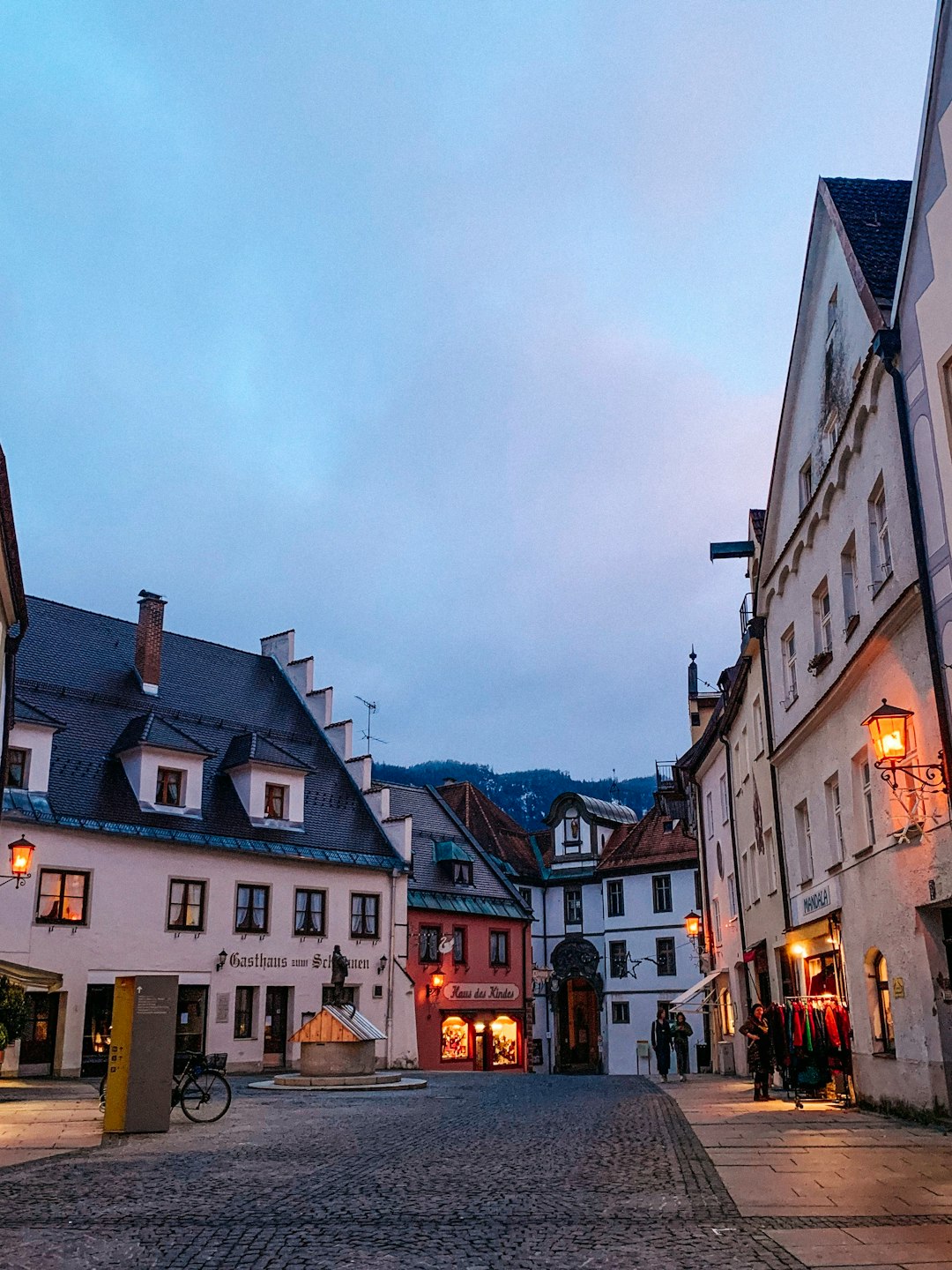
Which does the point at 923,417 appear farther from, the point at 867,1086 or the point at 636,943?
the point at 636,943

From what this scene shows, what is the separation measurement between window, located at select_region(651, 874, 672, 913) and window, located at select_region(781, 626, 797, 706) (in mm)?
34594

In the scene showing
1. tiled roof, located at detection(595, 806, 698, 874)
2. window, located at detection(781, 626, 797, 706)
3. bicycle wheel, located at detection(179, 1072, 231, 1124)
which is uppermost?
tiled roof, located at detection(595, 806, 698, 874)

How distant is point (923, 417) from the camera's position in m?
14.1

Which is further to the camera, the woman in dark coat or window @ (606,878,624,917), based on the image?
window @ (606,878,624,917)

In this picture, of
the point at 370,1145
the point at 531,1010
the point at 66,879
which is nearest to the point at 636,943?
the point at 531,1010

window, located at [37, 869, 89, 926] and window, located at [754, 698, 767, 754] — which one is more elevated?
window, located at [754, 698, 767, 754]

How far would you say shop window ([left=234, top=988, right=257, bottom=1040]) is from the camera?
3544 cm

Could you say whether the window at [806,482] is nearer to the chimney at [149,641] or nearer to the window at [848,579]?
the window at [848,579]

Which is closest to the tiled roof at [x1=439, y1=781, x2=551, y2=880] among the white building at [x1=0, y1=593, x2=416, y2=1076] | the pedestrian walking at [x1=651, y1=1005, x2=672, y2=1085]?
the white building at [x1=0, y1=593, x2=416, y2=1076]

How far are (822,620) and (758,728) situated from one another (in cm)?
633

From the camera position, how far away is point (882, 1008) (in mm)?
16547

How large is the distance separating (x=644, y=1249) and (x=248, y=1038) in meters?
30.3

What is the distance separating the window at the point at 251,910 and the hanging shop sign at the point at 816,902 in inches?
763

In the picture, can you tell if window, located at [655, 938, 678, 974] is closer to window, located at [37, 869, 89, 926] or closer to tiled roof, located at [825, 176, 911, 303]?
window, located at [37, 869, 89, 926]
